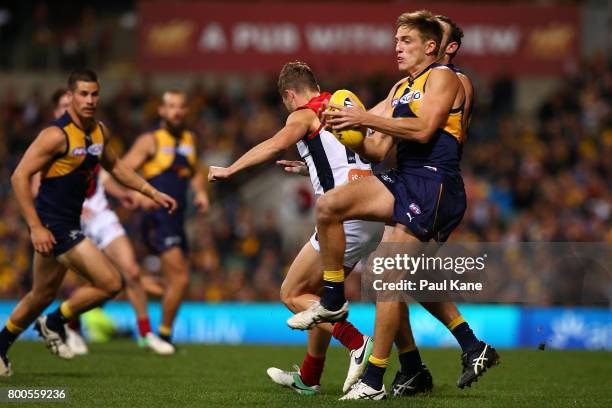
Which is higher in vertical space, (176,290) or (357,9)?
(357,9)

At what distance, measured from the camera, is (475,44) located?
23.9 m

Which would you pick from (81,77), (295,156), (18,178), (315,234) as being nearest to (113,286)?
(18,178)

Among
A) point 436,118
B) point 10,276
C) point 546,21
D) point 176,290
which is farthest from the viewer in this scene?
point 546,21

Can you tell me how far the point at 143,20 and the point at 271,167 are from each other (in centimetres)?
471

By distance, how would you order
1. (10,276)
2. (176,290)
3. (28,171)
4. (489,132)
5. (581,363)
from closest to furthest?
(28,171) → (581,363) → (176,290) → (10,276) → (489,132)

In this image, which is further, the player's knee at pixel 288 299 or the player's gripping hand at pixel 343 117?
the player's knee at pixel 288 299

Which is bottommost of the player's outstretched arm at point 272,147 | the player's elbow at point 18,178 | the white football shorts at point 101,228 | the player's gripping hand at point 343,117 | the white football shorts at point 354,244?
the white football shorts at point 101,228

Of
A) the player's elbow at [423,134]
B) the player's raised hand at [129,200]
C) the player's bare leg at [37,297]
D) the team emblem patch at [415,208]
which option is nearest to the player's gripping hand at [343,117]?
the player's elbow at [423,134]

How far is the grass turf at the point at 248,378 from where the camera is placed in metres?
7.65

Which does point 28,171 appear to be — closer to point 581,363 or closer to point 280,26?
point 581,363

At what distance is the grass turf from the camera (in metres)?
7.65

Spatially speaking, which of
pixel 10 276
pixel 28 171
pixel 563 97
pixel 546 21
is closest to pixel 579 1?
pixel 546 21

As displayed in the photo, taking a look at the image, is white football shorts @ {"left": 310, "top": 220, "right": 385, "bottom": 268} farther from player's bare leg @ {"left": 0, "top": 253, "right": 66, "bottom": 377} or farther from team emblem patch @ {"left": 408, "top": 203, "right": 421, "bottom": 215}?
player's bare leg @ {"left": 0, "top": 253, "right": 66, "bottom": 377}

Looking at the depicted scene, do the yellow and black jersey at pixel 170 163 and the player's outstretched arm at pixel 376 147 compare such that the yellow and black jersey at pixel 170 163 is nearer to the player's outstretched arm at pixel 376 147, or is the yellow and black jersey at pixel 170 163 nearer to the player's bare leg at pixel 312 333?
the player's bare leg at pixel 312 333
